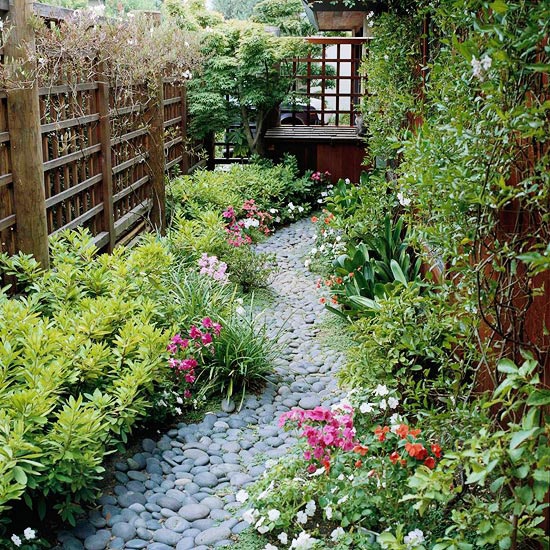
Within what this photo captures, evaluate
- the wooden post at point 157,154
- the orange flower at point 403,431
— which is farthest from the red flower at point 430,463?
the wooden post at point 157,154

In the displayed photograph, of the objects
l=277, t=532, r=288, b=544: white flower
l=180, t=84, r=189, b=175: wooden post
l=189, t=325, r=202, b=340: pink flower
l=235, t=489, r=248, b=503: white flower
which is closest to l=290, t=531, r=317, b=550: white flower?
l=277, t=532, r=288, b=544: white flower

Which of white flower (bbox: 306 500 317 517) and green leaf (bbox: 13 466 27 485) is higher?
green leaf (bbox: 13 466 27 485)

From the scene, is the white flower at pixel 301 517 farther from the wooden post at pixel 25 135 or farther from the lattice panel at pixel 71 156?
the lattice panel at pixel 71 156

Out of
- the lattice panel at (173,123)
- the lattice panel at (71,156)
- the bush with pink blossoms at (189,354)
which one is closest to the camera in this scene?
the bush with pink blossoms at (189,354)

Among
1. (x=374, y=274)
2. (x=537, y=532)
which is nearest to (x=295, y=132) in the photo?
(x=374, y=274)

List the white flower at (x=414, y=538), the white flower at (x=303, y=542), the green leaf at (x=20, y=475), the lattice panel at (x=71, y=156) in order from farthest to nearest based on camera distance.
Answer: the lattice panel at (x=71, y=156), the white flower at (x=303, y=542), the green leaf at (x=20, y=475), the white flower at (x=414, y=538)

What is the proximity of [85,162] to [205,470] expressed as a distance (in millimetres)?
2811

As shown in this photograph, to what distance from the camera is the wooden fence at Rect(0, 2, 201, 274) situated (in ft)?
13.9

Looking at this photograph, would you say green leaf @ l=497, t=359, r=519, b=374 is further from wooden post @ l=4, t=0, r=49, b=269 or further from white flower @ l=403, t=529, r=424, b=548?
wooden post @ l=4, t=0, r=49, b=269

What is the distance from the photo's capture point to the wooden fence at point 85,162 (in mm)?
4230

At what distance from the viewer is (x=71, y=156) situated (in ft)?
17.1

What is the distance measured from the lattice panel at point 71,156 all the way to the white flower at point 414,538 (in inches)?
125

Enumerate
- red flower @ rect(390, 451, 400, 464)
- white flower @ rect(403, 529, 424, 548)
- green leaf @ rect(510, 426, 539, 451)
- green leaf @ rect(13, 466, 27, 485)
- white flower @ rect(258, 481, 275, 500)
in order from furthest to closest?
white flower @ rect(258, 481, 275, 500), red flower @ rect(390, 451, 400, 464), green leaf @ rect(13, 466, 27, 485), white flower @ rect(403, 529, 424, 548), green leaf @ rect(510, 426, 539, 451)

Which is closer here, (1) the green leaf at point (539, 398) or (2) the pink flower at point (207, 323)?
(1) the green leaf at point (539, 398)
